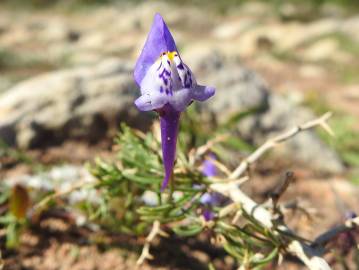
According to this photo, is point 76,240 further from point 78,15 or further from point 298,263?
point 78,15

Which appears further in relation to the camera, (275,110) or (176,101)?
(275,110)

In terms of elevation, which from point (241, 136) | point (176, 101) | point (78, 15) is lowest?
point (241, 136)

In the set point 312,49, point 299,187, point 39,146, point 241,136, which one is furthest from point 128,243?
point 312,49

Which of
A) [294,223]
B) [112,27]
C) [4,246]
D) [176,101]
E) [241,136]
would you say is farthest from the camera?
[112,27]

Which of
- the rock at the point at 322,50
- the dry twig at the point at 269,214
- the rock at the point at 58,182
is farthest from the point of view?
the rock at the point at 322,50

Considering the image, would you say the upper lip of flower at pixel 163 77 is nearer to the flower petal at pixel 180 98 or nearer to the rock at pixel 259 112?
the flower petal at pixel 180 98

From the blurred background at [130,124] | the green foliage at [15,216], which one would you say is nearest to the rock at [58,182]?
the blurred background at [130,124]

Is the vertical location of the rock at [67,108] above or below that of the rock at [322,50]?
above

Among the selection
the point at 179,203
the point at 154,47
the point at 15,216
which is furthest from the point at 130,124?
the point at 154,47
